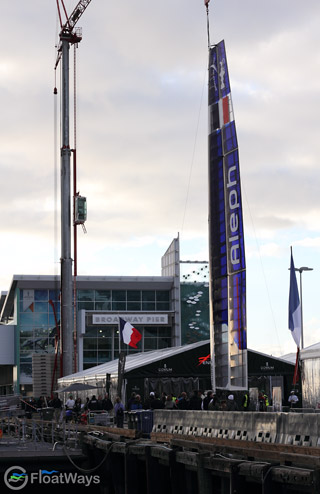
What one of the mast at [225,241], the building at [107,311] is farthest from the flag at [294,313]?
the building at [107,311]

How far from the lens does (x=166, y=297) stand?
295 ft

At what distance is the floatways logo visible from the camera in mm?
23344

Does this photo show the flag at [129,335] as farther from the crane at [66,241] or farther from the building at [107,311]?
the building at [107,311]

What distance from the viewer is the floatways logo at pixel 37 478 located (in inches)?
919

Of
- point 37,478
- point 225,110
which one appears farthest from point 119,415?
point 225,110

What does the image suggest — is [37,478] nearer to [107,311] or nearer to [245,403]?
[245,403]

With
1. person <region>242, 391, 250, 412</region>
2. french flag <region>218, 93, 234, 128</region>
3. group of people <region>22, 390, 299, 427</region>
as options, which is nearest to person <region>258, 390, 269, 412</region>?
group of people <region>22, 390, 299, 427</region>

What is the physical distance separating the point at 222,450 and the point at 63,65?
55.5 meters

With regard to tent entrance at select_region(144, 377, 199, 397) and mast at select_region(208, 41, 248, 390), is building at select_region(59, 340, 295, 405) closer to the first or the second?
tent entrance at select_region(144, 377, 199, 397)

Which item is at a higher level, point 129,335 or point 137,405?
point 129,335

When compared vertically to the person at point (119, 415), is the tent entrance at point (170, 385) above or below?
above

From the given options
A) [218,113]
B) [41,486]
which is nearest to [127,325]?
[218,113]

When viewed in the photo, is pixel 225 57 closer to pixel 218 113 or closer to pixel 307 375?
pixel 218 113

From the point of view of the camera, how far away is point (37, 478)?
23.7 metres
